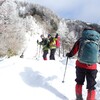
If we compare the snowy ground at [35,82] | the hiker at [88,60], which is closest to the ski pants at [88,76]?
the hiker at [88,60]

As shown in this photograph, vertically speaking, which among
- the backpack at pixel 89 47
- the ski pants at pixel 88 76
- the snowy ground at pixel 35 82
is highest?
the backpack at pixel 89 47

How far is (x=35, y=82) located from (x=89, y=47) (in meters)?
2.11

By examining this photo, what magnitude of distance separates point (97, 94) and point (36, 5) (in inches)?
1612

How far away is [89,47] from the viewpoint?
892cm

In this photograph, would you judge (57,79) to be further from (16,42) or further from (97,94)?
(16,42)

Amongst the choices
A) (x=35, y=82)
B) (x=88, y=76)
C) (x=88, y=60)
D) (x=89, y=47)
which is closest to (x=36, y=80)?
(x=35, y=82)

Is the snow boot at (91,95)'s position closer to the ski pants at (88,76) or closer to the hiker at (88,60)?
the hiker at (88,60)

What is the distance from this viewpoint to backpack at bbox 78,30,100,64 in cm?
892

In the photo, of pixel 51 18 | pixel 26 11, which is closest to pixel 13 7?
pixel 26 11

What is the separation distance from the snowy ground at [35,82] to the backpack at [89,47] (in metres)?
1.20

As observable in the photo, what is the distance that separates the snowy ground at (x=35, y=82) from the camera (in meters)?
9.30

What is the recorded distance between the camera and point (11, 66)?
10891 mm

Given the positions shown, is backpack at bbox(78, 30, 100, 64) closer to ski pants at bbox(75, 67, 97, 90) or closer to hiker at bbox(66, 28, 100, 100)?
hiker at bbox(66, 28, 100, 100)

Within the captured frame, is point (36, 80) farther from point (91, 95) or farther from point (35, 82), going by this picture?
point (91, 95)
